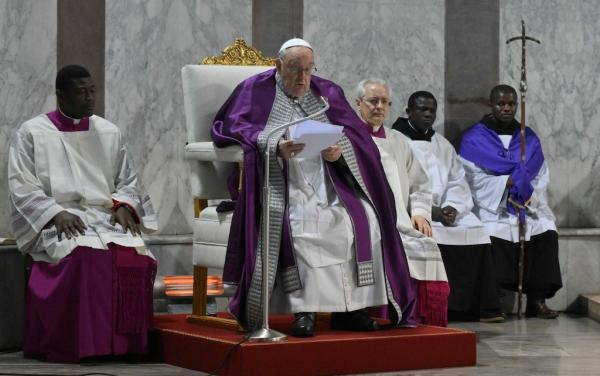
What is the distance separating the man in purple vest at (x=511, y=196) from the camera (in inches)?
345

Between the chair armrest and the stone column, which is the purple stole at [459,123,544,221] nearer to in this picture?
the stone column

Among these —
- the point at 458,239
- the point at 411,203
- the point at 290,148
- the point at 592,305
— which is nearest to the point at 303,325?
the point at 290,148

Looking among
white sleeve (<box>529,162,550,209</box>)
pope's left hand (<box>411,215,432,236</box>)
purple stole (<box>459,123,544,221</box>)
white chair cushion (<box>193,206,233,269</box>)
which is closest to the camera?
white chair cushion (<box>193,206,233,269</box>)

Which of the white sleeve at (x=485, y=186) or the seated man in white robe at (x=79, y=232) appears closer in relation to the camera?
the seated man in white robe at (x=79, y=232)

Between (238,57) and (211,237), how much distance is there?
4.49 ft

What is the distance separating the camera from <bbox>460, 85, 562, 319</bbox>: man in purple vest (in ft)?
28.8

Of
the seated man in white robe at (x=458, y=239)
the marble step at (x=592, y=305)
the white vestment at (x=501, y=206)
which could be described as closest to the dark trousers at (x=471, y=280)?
the seated man in white robe at (x=458, y=239)

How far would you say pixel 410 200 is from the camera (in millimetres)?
7285

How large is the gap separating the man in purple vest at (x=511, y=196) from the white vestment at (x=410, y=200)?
5.17 feet

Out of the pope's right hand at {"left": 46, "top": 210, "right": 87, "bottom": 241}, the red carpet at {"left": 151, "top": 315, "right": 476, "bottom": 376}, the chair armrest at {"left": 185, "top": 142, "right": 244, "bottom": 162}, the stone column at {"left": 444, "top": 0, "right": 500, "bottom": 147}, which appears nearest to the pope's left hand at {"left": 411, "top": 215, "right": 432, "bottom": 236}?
the red carpet at {"left": 151, "top": 315, "right": 476, "bottom": 376}

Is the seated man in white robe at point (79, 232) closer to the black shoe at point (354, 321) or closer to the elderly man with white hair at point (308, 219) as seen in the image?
the elderly man with white hair at point (308, 219)

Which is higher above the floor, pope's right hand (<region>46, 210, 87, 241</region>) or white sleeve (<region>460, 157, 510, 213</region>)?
white sleeve (<region>460, 157, 510, 213</region>)

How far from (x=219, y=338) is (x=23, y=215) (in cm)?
142

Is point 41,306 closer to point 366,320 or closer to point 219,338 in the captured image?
point 219,338
